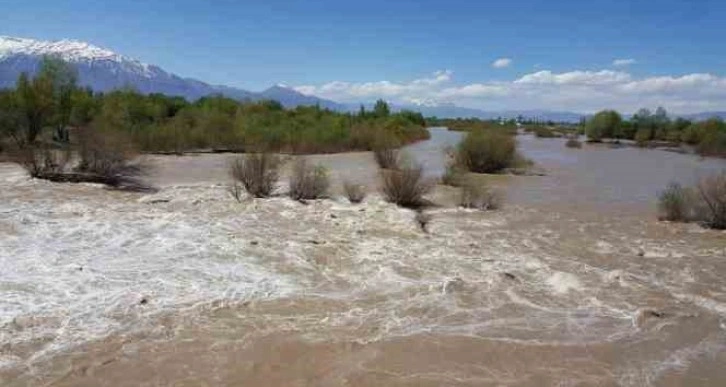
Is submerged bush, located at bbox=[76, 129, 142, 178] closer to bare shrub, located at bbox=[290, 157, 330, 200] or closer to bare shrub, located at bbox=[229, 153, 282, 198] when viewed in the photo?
bare shrub, located at bbox=[229, 153, 282, 198]

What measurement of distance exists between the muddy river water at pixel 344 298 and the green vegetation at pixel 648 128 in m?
56.9

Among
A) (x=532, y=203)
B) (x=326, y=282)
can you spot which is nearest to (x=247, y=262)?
(x=326, y=282)

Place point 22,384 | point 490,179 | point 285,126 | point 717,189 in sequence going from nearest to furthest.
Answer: point 22,384, point 717,189, point 490,179, point 285,126

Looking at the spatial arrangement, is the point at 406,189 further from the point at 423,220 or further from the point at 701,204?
the point at 701,204

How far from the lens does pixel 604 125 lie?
73.9 metres

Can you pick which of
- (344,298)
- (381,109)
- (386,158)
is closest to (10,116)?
(386,158)

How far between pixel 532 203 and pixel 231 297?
11866 mm

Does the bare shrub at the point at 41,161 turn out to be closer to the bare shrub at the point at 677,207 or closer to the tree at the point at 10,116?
the tree at the point at 10,116

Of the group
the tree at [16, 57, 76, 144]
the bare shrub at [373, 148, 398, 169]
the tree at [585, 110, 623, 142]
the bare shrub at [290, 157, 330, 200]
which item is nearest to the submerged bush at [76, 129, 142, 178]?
the bare shrub at [290, 157, 330, 200]

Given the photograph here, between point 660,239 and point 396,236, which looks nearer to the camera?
point 396,236

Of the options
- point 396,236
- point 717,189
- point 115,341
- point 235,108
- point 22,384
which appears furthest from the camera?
point 235,108

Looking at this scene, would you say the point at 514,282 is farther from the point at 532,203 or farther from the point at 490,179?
the point at 490,179

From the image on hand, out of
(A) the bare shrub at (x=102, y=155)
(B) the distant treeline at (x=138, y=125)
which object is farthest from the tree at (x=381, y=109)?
(A) the bare shrub at (x=102, y=155)

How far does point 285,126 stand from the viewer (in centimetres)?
4106
